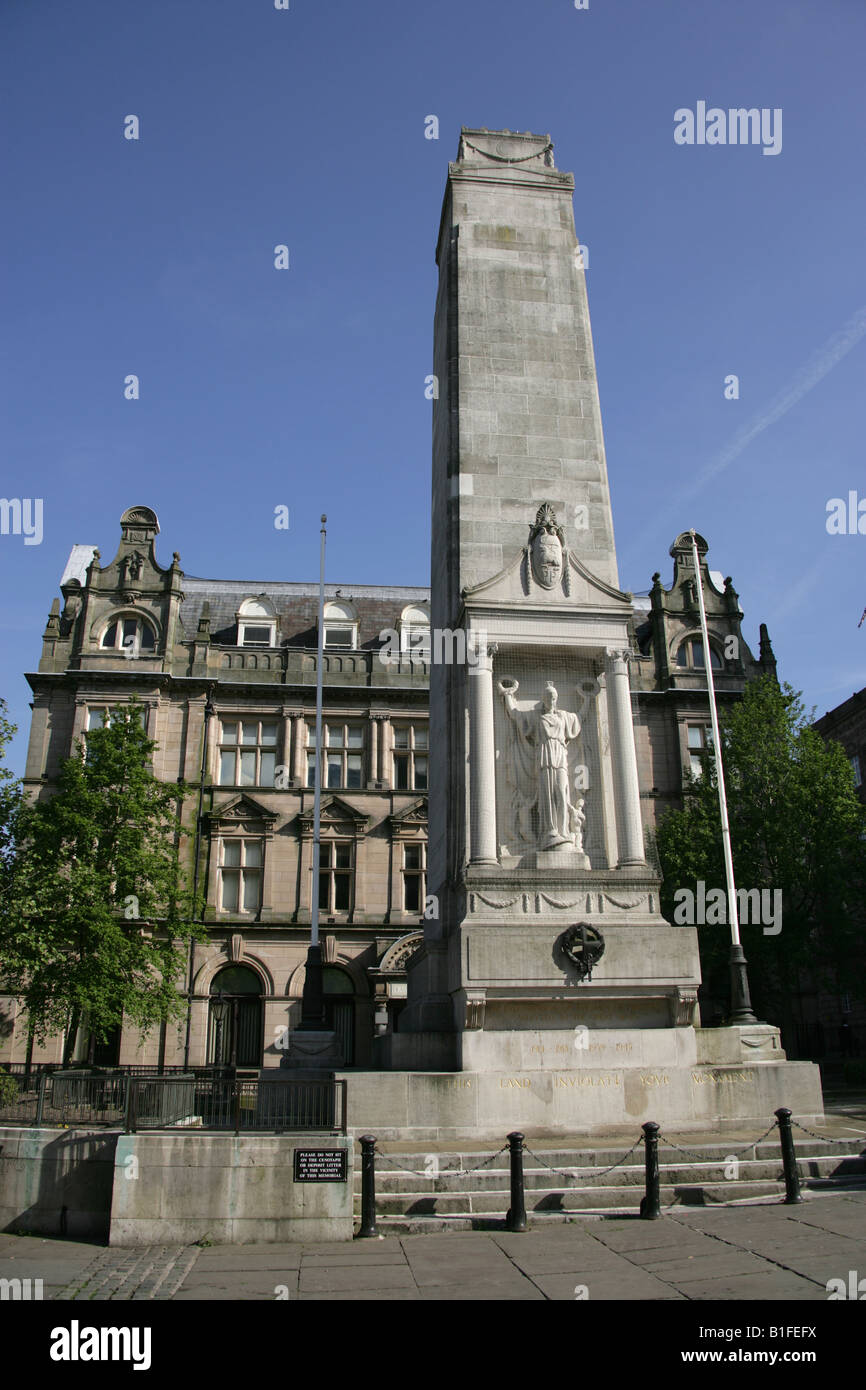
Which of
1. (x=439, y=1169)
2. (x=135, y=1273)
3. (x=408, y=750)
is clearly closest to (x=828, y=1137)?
(x=439, y=1169)

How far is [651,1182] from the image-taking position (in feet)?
36.9

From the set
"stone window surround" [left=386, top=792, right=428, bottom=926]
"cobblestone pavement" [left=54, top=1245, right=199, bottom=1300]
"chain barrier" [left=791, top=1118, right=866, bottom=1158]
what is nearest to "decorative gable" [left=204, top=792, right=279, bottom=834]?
"stone window surround" [left=386, top=792, right=428, bottom=926]

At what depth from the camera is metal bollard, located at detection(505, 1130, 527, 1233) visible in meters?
10.9

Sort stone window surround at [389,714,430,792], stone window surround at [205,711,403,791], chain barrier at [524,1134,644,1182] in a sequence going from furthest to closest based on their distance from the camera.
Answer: stone window surround at [389,714,430,792], stone window surround at [205,711,403,791], chain barrier at [524,1134,644,1182]

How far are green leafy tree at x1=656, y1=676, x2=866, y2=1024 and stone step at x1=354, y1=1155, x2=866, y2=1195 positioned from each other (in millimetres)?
21746

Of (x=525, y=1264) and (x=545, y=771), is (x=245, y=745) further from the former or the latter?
(x=525, y=1264)

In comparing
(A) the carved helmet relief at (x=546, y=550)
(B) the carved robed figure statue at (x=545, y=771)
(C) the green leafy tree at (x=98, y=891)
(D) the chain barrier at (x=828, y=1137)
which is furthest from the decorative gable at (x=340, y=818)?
(D) the chain barrier at (x=828, y=1137)

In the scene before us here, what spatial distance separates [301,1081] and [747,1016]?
10.4m

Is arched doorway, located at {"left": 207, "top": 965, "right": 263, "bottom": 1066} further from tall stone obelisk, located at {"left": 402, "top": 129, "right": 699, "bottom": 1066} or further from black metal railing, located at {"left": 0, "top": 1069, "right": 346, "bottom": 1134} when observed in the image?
black metal railing, located at {"left": 0, "top": 1069, "right": 346, "bottom": 1134}

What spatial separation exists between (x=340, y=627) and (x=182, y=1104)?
35.9 meters

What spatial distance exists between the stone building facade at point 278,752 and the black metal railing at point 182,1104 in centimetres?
2513

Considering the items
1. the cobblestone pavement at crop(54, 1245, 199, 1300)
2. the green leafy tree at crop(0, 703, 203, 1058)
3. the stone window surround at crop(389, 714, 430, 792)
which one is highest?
the stone window surround at crop(389, 714, 430, 792)
